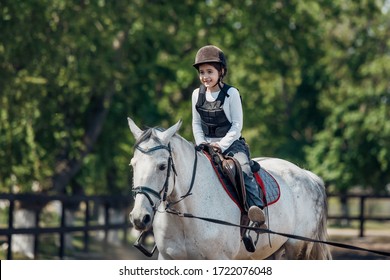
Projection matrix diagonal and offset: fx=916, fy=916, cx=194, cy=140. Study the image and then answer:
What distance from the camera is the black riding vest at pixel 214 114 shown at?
30.2 ft

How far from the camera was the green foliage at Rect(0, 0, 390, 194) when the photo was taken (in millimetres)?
22156

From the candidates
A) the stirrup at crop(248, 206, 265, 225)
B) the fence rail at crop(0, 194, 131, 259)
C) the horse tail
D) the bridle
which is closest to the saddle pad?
the stirrup at crop(248, 206, 265, 225)

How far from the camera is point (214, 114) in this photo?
9.23 m

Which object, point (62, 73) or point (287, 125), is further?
point (287, 125)

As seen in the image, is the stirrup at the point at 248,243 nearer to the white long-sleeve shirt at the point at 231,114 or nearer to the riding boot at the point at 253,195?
the riding boot at the point at 253,195

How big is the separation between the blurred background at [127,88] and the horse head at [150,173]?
896 cm

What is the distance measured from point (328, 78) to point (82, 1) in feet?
77.2

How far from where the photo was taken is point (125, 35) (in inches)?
1040

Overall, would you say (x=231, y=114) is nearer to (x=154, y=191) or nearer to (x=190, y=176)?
(x=190, y=176)

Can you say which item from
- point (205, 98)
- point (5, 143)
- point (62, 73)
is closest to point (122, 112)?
point (62, 73)

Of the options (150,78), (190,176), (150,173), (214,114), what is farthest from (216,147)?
(150,78)

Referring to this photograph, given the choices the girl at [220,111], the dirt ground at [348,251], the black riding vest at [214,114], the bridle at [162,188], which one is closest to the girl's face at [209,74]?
the girl at [220,111]

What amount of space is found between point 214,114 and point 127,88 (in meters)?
17.8

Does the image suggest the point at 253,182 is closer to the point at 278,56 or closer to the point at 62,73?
the point at 62,73
